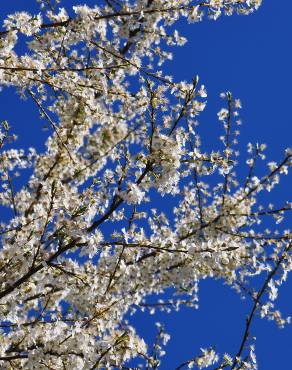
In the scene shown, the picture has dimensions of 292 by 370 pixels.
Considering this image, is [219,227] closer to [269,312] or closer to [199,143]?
[199,143]

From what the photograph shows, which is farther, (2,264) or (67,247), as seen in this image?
(2,264)

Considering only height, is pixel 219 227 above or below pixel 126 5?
below

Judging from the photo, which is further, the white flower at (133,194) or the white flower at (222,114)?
the white flower at (222,114)

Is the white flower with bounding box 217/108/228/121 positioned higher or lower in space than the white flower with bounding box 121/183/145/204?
higher

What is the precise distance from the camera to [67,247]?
6066 millimetres

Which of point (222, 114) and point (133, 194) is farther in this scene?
point (222, 114)

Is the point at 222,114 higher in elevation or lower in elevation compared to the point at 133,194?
higher

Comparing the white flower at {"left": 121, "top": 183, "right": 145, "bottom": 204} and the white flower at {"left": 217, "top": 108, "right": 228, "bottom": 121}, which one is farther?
the white flower at {"left": 217, "top": 108, "right": 228, "bottom": 121}

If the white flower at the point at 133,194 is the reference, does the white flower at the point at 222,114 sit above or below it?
above

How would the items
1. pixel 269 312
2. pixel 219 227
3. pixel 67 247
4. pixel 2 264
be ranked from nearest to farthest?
pixel 67 247
pixel 2 264
pixel 219 227
pixel 269 312

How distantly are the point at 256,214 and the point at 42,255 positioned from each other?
11.2 ft

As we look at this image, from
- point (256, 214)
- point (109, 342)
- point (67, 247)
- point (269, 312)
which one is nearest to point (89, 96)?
point (67, 247)

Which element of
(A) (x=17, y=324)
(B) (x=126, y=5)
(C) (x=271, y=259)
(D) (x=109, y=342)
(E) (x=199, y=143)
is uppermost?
(B) (x=126, y=5)

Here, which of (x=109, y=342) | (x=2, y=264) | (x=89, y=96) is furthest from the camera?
(x=89, y=96)
